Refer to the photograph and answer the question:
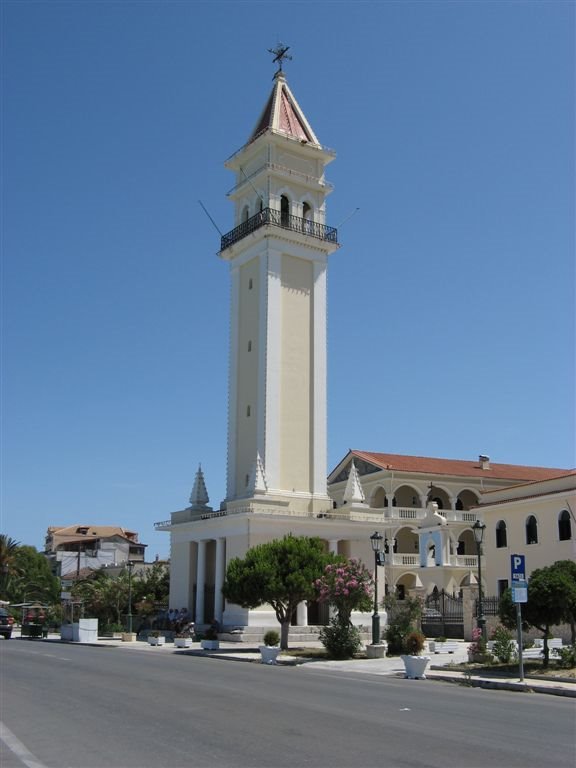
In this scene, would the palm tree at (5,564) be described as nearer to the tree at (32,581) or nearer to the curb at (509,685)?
the tree at (32,581)

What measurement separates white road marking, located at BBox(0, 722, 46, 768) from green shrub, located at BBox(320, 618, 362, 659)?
17.3 metres

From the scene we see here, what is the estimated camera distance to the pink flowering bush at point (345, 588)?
91.4 feet

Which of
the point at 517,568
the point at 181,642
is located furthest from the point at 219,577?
the point at 517,568

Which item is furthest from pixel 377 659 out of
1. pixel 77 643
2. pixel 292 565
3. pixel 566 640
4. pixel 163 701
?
pixel 77 643

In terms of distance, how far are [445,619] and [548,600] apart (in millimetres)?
16935

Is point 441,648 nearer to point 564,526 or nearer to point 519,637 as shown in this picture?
point 519,637

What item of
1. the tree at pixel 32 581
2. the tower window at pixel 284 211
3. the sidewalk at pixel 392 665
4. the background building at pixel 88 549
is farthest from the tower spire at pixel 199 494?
the background building at pixel 88 549

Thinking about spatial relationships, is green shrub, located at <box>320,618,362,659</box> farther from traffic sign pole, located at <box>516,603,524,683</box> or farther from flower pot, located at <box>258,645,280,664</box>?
traffic sign pole, located at <box>516,603,524,683</box>

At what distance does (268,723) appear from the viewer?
1184cm

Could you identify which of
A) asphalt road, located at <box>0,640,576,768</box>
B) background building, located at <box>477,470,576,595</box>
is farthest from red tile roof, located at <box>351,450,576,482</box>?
asphalt road, located at <box>0,640,576,768</box>

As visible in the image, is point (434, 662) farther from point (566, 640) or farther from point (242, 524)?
point (242, 524)

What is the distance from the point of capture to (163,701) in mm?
14320

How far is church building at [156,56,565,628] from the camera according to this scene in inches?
1538

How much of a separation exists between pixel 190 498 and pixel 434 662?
70.7 feet
